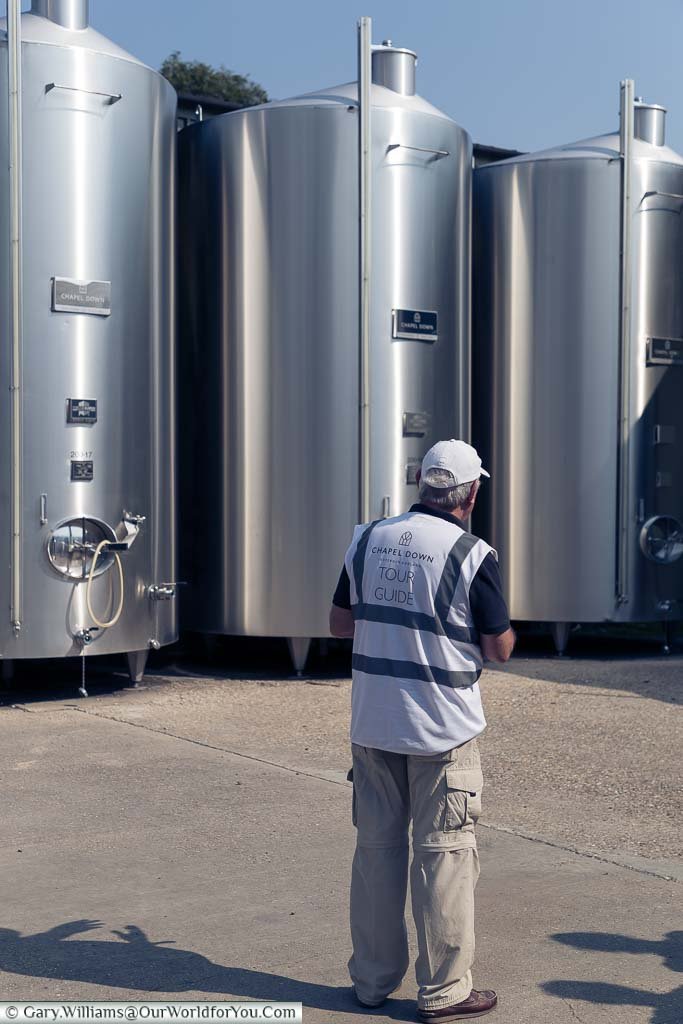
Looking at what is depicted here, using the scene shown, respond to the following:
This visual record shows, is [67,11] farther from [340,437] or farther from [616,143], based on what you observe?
[616,143]

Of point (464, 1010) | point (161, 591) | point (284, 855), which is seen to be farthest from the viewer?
point (161, 591)

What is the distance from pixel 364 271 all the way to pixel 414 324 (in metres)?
0.68

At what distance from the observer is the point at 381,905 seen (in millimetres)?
4496

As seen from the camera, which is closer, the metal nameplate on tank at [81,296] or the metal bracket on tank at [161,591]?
the metal nameplate on tank at [81,296]

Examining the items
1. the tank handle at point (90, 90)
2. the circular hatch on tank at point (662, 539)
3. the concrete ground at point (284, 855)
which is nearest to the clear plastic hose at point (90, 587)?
the concrete ground at point (284, 855)

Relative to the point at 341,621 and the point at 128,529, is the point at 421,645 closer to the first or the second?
the point at 341,621

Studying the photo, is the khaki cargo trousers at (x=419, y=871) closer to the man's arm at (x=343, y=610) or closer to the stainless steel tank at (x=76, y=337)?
the man's arm at (x=343, y=610)

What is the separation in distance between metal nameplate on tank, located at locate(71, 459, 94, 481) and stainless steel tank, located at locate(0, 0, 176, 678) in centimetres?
1

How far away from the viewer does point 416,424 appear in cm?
1205

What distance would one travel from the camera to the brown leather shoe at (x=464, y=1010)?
14.4 feet

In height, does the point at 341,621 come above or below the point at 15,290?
below

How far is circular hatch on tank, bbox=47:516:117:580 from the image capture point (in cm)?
1025

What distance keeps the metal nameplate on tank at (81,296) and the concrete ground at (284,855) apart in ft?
9.78

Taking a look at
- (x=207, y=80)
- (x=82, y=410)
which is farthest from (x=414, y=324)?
(x=207, y=80)
